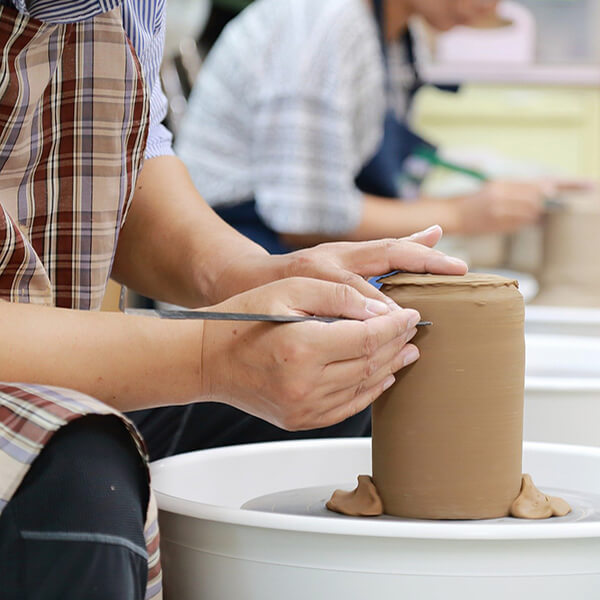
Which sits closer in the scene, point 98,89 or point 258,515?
point 258,515

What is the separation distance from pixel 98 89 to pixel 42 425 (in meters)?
0.34

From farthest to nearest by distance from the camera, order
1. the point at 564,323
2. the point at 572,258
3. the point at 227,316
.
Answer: the point at 572,258
the point at 564,323
the point at 227,316

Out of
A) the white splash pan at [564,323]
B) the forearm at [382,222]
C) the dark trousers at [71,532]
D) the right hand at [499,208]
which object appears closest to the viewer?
the dark trousers at [71,532]

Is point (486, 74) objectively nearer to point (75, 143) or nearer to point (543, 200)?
point (543, 200)

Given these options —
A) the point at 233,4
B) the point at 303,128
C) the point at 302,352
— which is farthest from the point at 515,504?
the point at 233,4

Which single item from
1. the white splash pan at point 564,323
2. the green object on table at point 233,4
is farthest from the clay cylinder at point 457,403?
the green object on table at point 233,4

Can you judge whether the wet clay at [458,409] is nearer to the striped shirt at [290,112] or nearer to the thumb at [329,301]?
the thumb at [329,301]

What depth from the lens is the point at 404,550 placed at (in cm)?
63

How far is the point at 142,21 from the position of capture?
2.77 feet

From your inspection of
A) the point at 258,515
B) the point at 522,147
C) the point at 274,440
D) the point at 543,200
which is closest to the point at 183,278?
the point at 274,440

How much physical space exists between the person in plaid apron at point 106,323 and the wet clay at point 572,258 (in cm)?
131

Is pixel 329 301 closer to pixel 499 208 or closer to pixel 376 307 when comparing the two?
pixel 376 307

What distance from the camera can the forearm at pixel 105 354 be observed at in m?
0.66

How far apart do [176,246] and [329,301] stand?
0.31 meters
